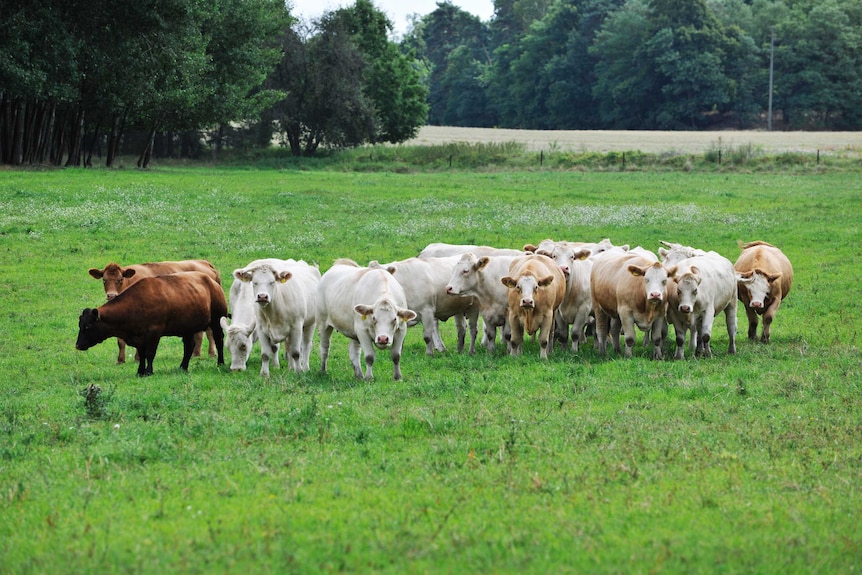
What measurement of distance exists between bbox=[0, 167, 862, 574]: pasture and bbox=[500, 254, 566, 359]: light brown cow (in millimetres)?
385

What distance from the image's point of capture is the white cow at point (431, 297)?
17.9 m

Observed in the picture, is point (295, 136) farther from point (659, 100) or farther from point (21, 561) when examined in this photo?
point (21, 561)

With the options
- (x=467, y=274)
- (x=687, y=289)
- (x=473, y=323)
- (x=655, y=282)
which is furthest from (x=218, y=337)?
(x=687, y=289)

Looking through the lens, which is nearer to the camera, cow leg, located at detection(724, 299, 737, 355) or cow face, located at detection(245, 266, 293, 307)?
cow face, located at detection(245, 266, 293, 307)

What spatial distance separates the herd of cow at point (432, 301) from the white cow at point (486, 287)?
0.08 feet

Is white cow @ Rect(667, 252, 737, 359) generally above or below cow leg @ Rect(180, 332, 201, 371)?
above

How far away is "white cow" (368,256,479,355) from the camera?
17.9 metres

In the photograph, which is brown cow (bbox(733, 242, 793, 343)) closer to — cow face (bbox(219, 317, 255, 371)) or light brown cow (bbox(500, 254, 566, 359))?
light brown cow (bbox(500, 254, 566, 359))

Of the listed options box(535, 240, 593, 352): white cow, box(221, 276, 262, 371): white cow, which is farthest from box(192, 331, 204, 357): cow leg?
box(535, 240, 593, 352): white cow

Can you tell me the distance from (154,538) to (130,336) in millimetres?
8495

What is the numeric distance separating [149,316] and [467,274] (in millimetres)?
5470

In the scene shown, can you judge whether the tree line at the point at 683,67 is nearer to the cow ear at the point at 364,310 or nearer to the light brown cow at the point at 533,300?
the light brown cow at the point at 533,300

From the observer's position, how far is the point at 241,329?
52.2ft

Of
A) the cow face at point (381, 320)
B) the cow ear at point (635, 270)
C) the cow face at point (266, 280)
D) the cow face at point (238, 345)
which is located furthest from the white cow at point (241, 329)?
the cow ear at point (635, 270)
